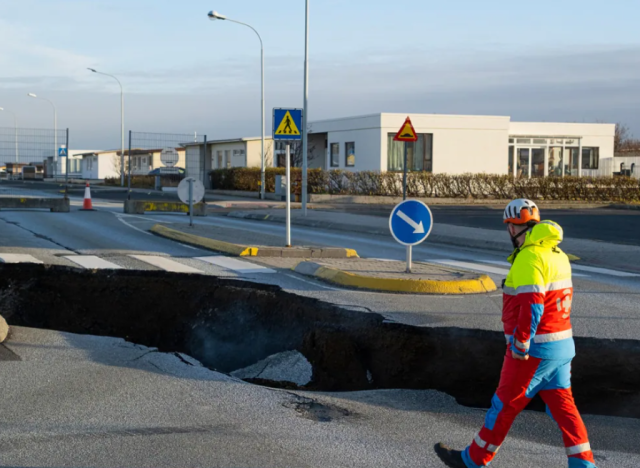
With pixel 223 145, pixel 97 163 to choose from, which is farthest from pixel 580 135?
pixel 97 163

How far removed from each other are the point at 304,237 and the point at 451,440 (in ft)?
42.1

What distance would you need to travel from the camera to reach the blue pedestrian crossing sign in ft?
42.3

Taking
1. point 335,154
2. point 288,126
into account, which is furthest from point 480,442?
point 335,154

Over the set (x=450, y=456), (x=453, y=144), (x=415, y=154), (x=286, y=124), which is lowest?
(x=450, y=456)

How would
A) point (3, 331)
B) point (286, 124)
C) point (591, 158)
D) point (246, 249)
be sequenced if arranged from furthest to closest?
point (591, 158) < point (246, 249) < point (286, 124) < point (3, 331)

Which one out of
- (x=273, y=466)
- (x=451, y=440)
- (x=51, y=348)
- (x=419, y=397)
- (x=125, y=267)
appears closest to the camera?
(x=273, y=466)

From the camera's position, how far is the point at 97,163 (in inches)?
3290

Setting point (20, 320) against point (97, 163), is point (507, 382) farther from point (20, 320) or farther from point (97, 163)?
point (97, 163)

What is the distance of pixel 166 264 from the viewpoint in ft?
38.5

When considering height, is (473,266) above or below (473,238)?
below

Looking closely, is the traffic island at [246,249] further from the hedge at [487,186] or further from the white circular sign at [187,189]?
the hedge at [487,186]

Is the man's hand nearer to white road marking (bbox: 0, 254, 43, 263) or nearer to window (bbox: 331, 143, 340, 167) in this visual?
white road marking (bbox: 0, 254, 43, 263)

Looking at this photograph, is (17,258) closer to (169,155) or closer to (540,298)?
(540,298)

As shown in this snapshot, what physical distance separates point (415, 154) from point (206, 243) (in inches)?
1038
